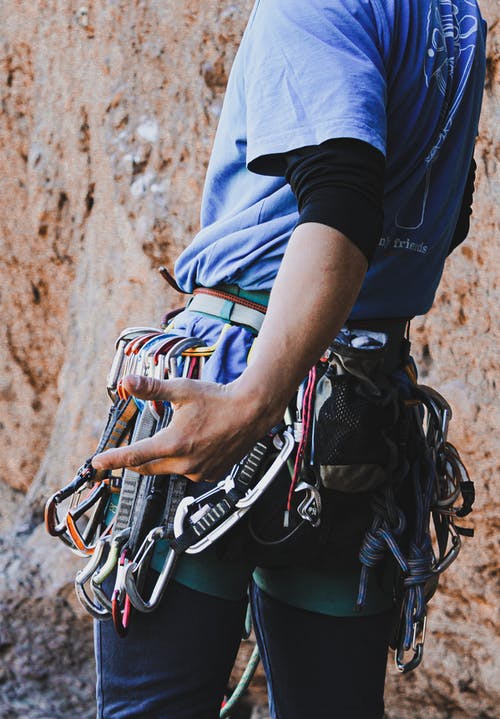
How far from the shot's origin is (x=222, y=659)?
40.2 inches

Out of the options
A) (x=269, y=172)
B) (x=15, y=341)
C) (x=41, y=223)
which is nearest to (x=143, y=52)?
(x=41, y=223)

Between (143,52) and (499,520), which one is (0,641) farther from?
(143,52)

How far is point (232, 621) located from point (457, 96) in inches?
26.7

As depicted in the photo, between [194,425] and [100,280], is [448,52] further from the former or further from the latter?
[100,280]

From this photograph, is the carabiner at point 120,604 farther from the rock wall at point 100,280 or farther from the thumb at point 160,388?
the rock wall at point 100,280

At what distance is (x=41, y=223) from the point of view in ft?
9.72

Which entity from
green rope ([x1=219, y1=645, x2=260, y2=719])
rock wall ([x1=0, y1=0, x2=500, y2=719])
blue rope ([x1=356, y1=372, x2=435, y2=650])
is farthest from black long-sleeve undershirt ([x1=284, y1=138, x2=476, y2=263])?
rock wall ([x1=0, y1=0, x2=500, y2=719])

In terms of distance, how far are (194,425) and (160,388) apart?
0.04m

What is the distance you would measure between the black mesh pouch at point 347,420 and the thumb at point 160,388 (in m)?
0.30

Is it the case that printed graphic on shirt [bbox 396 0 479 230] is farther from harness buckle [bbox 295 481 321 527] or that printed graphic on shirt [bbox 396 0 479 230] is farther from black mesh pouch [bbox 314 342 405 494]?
harness buckle [bbox 295 481 321 527]

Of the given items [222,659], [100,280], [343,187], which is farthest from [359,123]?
[100,280]

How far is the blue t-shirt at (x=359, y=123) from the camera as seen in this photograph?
80 cm

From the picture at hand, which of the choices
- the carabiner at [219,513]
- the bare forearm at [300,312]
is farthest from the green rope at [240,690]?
the bare forearm at [300,312]

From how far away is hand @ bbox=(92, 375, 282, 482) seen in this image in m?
0.71
